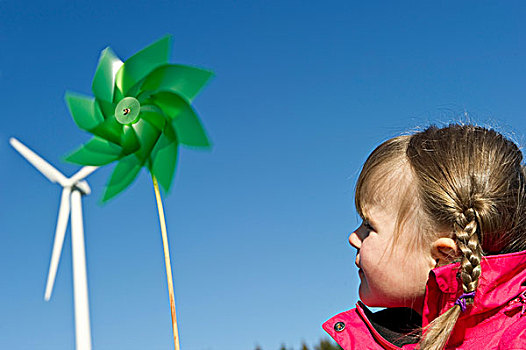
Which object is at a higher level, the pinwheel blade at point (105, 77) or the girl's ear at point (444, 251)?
the pinwheel blade at point (105, 77)

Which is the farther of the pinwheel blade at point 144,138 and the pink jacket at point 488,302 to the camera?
the pinwheel blade at point 144,138

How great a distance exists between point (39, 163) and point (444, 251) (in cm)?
670

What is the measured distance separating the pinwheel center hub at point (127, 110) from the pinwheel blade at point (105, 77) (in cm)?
11

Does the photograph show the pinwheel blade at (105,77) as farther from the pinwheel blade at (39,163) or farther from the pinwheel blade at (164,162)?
the pinwheel blade at (39,163)

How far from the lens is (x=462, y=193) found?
185 centimetres

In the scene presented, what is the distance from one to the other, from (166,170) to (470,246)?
181 cm

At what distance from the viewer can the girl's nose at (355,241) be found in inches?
80.5

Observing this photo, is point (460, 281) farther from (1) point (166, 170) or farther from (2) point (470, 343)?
(1) point (166, 170)

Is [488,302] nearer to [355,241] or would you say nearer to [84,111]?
[355,241]

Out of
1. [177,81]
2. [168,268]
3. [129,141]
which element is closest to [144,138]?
[129,141]

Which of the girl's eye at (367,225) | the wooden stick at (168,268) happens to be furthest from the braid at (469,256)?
the wooden stick at (168,268)

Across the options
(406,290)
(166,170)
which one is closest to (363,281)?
(406,290)

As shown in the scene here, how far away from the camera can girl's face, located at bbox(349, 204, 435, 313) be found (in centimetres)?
192

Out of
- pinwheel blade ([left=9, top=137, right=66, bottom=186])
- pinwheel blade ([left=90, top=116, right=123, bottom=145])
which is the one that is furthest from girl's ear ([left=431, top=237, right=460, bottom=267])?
pinwheel blade ([left=9, top=137, right=66, bottom=186])
